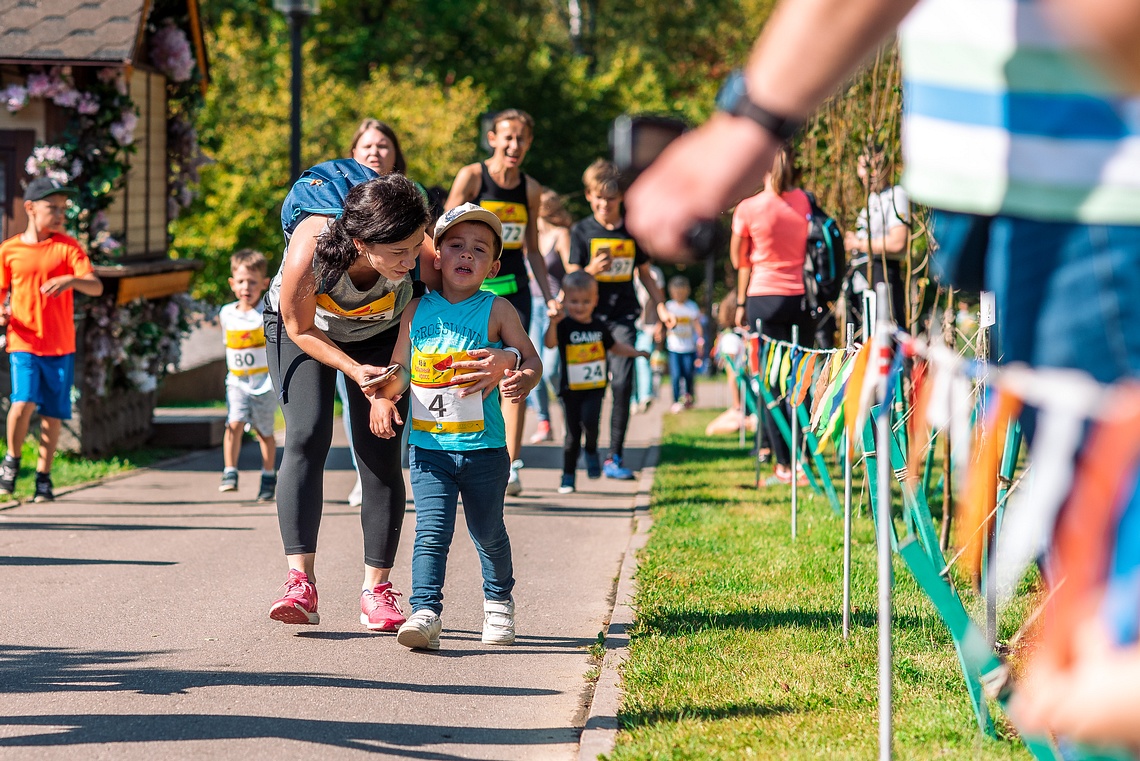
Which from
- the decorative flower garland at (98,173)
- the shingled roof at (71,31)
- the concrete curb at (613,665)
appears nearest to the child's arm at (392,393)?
the concrete curb at (613,665)

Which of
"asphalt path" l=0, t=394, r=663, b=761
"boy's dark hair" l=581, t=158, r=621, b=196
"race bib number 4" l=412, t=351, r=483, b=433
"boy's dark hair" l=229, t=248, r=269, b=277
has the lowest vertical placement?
"asphalt path" l=0, t=394, r=663, b=761

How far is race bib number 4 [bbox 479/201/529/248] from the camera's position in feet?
27.7

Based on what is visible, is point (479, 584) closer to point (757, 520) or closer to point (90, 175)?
point (757, 520)

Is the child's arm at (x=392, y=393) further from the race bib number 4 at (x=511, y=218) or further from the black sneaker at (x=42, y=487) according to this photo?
the black sneaker at (x=42, y=487)

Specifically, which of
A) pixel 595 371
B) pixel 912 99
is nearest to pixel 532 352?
pixel 912 99

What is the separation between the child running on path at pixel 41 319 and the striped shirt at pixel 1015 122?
759cm

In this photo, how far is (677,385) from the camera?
59.6 ft

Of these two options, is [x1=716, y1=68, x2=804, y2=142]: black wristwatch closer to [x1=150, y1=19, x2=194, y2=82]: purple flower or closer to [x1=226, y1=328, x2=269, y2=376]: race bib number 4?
[x1=226, y1=328, x2=269, y2=376]: race bib number 4

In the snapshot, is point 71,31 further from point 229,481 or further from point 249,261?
point 229,481

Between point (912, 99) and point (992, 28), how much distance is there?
0.19 m

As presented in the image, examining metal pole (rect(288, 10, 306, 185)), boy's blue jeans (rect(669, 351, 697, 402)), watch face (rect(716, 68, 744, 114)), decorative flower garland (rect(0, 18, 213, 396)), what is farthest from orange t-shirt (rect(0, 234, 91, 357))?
boy's blue jeans (rect(669, 351, 697, 402))

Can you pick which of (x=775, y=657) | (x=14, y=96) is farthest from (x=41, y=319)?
(x=775, y=657)

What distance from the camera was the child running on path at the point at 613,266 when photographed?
32.9 ft

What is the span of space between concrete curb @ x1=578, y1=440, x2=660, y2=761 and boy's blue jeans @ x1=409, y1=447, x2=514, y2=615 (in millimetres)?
514
